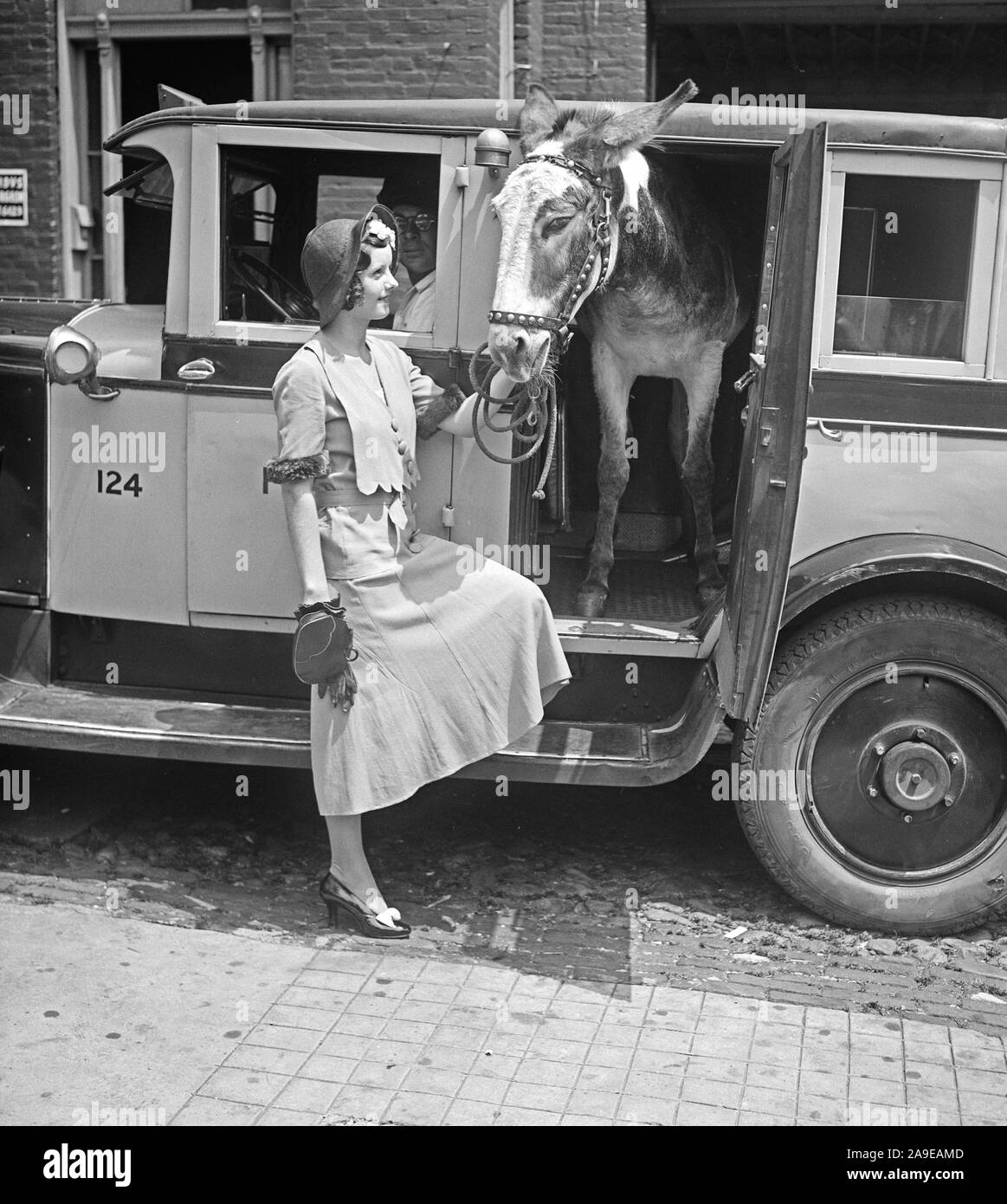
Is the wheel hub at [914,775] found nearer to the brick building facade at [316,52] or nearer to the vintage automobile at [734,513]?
the vintage automobile at [734,513]

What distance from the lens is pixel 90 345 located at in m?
4.84

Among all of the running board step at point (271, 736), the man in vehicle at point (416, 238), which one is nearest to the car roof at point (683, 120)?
the man in vehicle at point (416, 238)

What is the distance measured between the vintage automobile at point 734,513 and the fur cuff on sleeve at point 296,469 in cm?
64

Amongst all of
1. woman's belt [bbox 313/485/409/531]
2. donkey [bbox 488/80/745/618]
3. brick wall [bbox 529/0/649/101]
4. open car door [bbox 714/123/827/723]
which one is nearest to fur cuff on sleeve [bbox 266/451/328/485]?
woman's belt [bbox 313/485/409/531]

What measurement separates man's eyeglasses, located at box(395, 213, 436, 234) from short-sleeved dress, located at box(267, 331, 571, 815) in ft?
2.18

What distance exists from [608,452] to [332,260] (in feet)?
5.13

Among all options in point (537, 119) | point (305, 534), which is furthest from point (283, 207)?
point (305, 534)

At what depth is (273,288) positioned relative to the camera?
5.23 meters

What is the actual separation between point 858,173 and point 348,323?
172 cm

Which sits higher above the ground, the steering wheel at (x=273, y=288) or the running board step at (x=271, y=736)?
the steering wheel at (x=273, y=288)

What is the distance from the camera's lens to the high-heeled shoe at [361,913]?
15.0ft

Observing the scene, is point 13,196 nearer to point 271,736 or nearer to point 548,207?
point 271,736

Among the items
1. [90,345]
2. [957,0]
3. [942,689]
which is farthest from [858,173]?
[957,0]

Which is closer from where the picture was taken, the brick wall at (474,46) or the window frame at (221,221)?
the window frame at (221,221)
